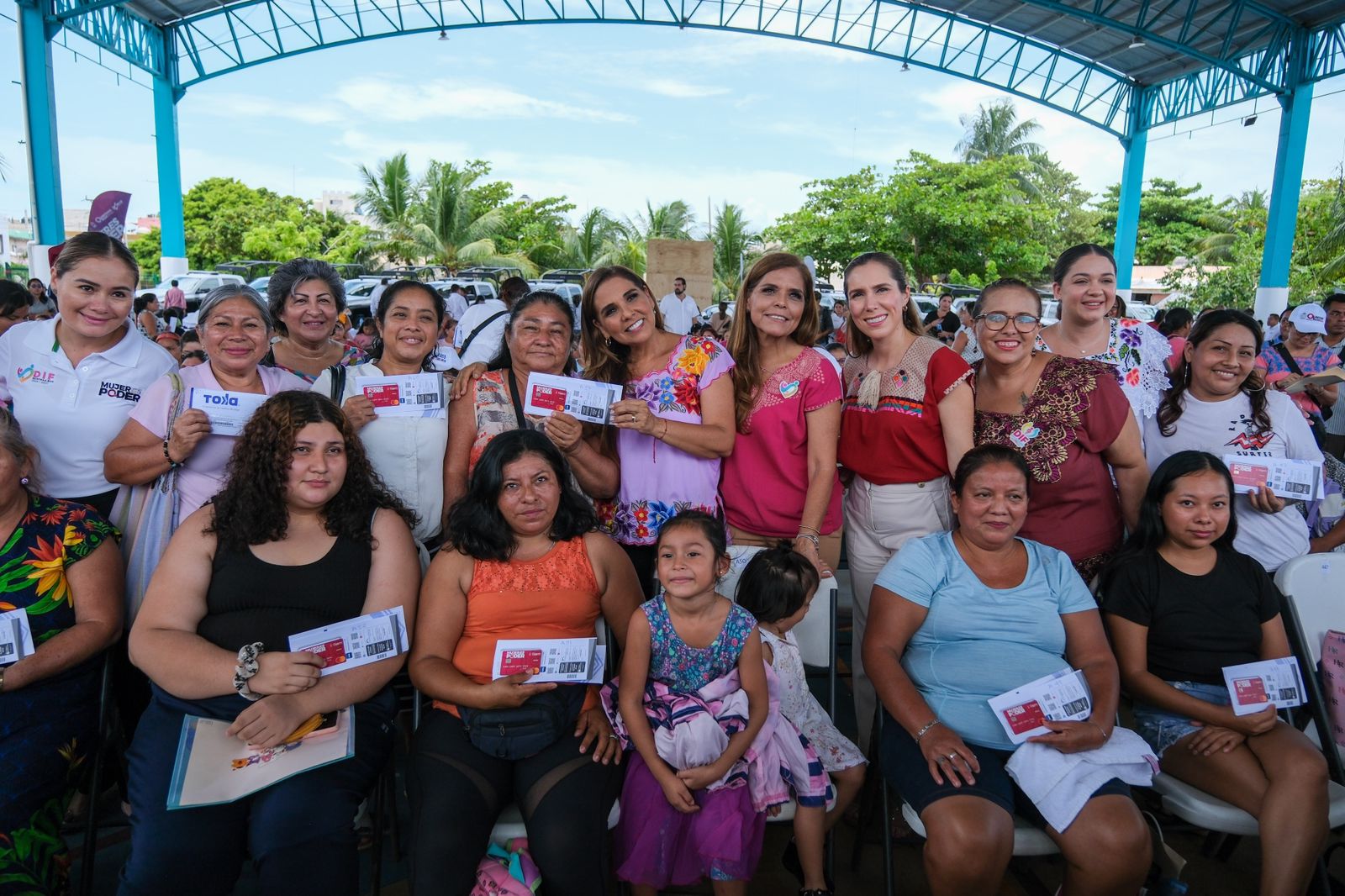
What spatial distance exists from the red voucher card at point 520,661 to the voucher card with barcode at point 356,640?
0.37 metres

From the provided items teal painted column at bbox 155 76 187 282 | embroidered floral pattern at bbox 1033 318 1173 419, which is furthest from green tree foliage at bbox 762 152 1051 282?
embroidered floral pattern at bbox 1033 318 1173 419

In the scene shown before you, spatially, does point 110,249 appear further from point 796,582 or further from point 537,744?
point 796,582

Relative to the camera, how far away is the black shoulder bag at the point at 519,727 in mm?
2373

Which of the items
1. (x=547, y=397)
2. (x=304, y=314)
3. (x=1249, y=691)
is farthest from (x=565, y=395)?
(x=1249, y=691)

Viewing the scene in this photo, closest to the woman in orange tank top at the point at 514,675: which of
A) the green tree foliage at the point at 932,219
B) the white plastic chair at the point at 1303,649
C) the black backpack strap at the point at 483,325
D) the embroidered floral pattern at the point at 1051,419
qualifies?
the black backpack strap at the point at 483,325

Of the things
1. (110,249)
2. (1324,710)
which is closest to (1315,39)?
(1324,710)

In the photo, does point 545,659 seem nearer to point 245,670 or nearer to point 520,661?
point 520,661

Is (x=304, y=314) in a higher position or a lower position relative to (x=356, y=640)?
higher

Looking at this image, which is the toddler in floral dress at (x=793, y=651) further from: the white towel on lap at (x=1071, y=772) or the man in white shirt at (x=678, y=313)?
the man in white shirt at (x=678, y=313)

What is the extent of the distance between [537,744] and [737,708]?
0.63 metres

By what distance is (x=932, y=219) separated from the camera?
25.6m

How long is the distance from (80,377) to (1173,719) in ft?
13.4

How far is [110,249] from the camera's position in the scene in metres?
2.97

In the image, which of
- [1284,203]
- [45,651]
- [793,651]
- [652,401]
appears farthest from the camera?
[1284,203]
